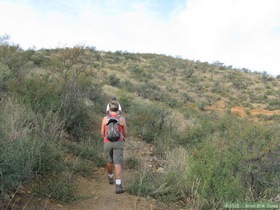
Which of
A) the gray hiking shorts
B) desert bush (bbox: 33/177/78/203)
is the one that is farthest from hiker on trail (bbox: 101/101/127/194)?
desert bush (bbox: 33/177/78/203)

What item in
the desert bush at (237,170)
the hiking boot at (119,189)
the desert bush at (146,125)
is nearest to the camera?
the desert bush at (237,170)

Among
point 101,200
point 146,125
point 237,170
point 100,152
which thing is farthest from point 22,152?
point 146,125

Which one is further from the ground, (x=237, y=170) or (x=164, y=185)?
(x=237, y=170)

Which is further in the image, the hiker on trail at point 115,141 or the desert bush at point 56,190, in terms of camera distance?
the hiker on trail at point 115,141

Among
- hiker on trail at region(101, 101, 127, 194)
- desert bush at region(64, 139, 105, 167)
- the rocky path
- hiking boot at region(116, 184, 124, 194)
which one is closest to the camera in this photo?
the rocky path

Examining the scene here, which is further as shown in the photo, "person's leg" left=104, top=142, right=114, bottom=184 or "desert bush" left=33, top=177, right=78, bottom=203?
"person's leg" left=104, top=142, right=114, bottom=184

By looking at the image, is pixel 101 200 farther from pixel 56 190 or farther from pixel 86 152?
pixel 86 152

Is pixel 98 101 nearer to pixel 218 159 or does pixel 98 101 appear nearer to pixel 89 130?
pixel 89 130

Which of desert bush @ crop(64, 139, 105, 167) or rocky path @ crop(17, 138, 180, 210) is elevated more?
desert bush @ crop(64, 139, 105, 167)

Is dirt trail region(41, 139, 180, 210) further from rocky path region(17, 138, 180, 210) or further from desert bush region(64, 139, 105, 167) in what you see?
desert bush region(64, 139, 105, 167)

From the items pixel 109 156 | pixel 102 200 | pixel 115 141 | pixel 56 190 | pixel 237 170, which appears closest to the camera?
pixel 56 190

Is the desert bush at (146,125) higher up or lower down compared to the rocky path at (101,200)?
higher up

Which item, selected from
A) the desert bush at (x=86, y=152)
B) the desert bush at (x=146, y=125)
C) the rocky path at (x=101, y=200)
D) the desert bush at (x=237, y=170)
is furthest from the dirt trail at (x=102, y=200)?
the desert bush at (x=146, y=125)

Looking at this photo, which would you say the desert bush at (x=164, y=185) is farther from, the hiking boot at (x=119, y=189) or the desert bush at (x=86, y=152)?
the desert bush at (x=86, y=152)
